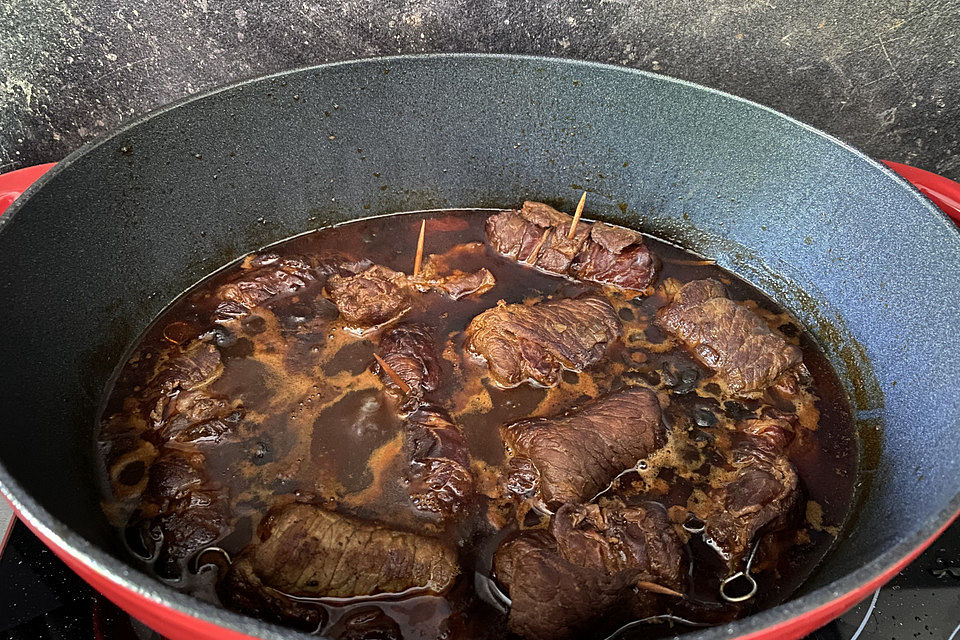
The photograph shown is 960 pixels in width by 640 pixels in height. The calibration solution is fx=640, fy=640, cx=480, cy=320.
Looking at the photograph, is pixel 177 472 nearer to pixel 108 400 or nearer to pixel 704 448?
pixel 108 400

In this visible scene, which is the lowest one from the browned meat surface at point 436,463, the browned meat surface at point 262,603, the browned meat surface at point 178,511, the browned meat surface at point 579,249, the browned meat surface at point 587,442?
the browned meat surface at point 178,511

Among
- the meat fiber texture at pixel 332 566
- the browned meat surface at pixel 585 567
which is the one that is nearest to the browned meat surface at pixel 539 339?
the browned meat surface at pixel 585 567

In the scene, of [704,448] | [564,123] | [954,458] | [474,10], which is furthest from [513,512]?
[474,10]

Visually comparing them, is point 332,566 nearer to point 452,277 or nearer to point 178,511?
point 178,511

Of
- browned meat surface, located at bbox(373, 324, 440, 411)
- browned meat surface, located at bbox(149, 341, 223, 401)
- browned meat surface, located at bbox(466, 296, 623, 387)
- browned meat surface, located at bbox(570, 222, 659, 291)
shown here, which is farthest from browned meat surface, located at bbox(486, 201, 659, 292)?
browned meat surface, located at bbox(149, 341, 223, 401)

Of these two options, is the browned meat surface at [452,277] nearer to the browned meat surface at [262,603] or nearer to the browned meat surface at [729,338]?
the browned meat surface at [729,338]

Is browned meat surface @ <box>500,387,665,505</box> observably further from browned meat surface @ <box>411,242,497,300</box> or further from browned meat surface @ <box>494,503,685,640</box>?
browned meat surface @ <box>411,242,497,300</box>

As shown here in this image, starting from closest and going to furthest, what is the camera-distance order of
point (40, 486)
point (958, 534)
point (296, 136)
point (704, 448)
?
point (40, 486) < point (958, 534) < point (704, 448) < point (296, 136)
